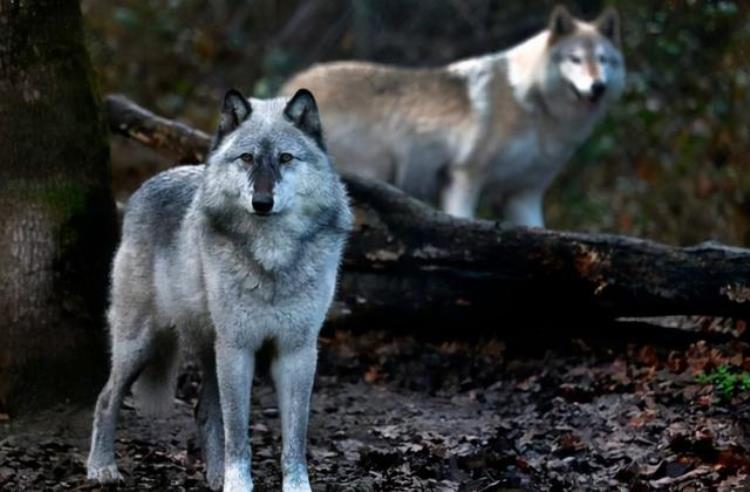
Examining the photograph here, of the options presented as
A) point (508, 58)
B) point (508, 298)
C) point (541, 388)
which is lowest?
point (541, 388)

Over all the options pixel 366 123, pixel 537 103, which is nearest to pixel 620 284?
pixel 537 103

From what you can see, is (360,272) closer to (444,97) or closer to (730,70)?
(444,97)

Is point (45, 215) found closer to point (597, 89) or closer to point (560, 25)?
point (597, 89)

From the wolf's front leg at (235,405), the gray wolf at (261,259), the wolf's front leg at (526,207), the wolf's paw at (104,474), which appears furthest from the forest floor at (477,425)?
the wolf's front leg at (526,207)

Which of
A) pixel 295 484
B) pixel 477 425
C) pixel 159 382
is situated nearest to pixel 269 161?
pixel 295 484

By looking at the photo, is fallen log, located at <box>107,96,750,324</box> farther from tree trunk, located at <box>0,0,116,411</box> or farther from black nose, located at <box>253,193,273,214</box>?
black nose, located at <box>253,193,273,214</box>

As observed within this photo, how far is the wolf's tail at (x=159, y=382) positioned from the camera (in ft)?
18.9

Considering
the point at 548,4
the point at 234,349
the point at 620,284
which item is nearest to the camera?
the point at 234,349

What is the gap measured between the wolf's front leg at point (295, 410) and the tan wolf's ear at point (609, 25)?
237 inches

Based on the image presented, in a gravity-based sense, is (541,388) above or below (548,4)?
below

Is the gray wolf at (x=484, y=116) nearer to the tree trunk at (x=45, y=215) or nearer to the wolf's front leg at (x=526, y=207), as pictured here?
the wolf's front leg at (x=526, y=207)

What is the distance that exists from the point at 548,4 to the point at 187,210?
9358 mm

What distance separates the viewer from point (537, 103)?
10.0 metres

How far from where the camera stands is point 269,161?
4.90 metres
